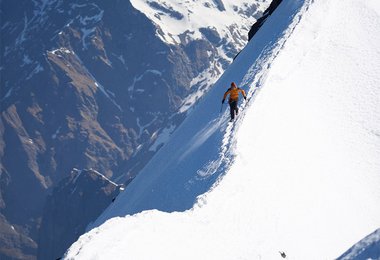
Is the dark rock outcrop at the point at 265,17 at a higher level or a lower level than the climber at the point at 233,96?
lower

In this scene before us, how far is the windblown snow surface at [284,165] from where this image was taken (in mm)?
18562

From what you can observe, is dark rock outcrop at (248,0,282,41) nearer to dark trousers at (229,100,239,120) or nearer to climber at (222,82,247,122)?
dark trousers at (229,100,239,120)

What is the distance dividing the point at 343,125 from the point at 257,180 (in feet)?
24.5

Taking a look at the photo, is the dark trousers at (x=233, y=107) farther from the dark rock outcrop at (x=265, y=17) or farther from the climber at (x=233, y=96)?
the dark rock outcrop at (x=265, y=17)

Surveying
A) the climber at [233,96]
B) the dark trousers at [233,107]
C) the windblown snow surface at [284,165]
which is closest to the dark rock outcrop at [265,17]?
the windblown snow surface at [284,165]

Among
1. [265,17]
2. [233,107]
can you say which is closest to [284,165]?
[233,107]

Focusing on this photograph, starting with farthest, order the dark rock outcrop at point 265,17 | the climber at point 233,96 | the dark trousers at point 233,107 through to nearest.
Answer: the dark rock outcrop at point 265,17
the dark trousers at point 233,107
the climber at point 233,96

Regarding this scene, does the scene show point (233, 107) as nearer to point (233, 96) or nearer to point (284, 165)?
point (233, 96)

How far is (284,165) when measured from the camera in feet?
81.5

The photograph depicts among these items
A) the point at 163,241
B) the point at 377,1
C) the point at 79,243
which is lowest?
the point at 377,1

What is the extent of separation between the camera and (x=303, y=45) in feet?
123

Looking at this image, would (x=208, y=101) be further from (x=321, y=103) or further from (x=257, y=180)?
(x=257, y=180)

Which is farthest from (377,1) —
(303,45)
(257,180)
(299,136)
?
(257,180)

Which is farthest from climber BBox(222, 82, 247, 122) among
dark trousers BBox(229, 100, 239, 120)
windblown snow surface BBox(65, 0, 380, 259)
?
windblown snow surface BBox(65, 0, 380, 259)
